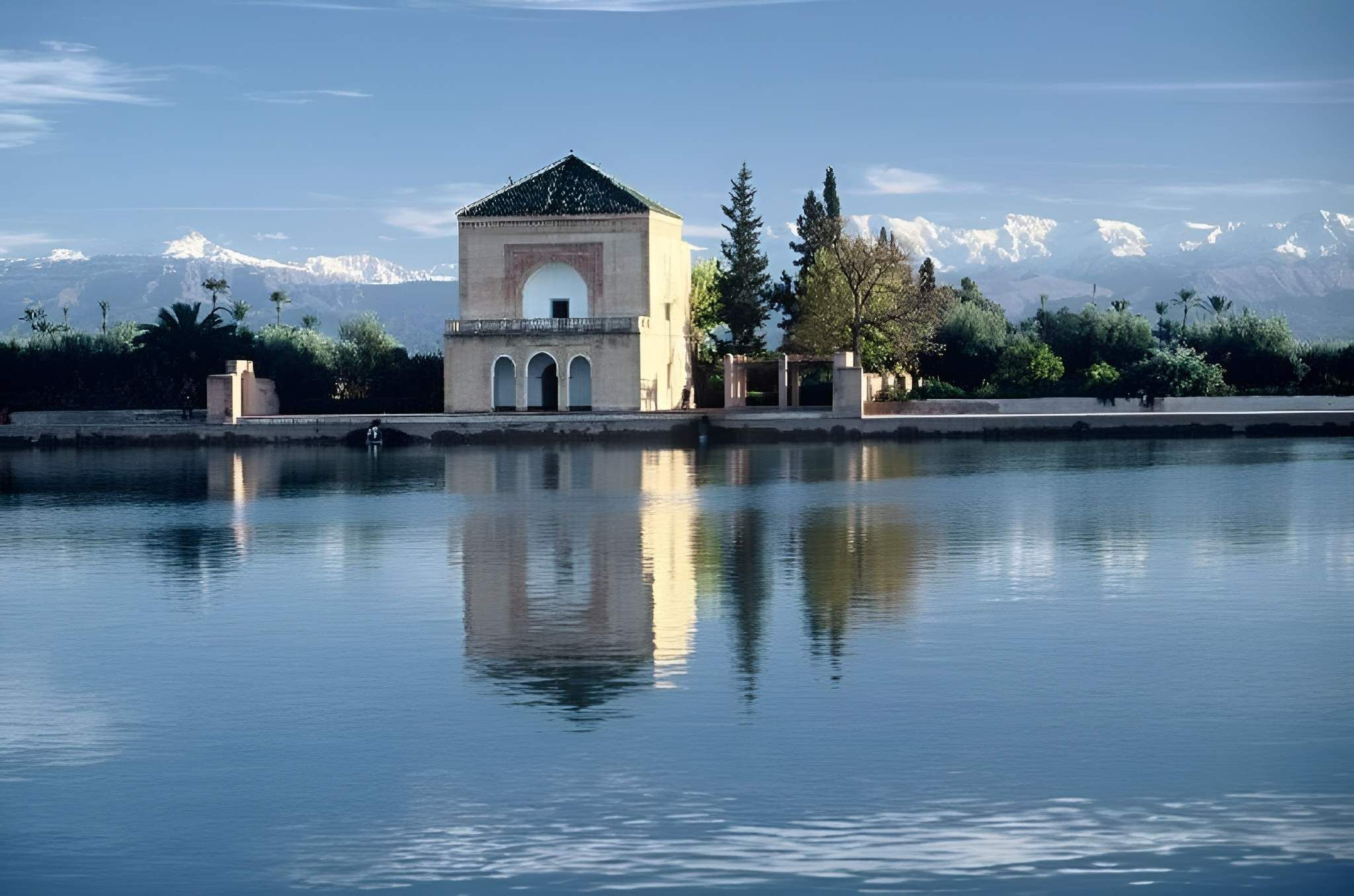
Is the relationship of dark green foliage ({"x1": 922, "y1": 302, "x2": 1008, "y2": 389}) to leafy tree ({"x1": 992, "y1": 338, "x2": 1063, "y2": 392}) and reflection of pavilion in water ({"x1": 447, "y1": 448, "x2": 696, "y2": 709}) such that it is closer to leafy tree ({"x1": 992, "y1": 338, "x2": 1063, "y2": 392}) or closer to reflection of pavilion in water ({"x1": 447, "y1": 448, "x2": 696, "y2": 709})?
leafy tree ({"x1": 992, "y1": 338, "x2": 1063, "y2": 392})

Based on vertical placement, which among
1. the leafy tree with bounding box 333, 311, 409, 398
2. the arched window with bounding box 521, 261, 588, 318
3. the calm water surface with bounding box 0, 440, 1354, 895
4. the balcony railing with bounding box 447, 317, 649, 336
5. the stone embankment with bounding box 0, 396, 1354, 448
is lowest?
the calm water surface with bounding box 0, 440, 1354, 895

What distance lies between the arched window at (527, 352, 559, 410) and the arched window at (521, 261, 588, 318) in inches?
55.8

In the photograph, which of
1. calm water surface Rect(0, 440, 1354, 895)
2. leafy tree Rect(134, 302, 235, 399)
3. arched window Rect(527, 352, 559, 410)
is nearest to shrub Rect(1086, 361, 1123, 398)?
arched window Rect(527, 352, 559, 410)

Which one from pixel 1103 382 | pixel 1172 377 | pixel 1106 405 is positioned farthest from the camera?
pixel 1103 382

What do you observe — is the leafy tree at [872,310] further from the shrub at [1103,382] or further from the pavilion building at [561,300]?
the shrub at [1103,382]

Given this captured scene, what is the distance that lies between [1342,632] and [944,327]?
133 feet

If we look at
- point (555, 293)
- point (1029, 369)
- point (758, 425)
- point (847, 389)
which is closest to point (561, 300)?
point (555, 293)

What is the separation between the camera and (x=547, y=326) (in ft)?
153

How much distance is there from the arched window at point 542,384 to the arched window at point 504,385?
0.47 m

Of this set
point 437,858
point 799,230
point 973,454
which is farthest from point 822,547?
point 799,230

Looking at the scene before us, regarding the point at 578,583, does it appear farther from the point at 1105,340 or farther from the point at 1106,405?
the point at 1105,340

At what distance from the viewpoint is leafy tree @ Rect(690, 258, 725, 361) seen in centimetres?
5406

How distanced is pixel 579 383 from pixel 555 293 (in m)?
2.65

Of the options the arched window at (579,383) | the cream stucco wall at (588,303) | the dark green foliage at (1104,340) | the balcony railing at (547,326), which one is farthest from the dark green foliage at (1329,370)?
the arched window at (579,383)
